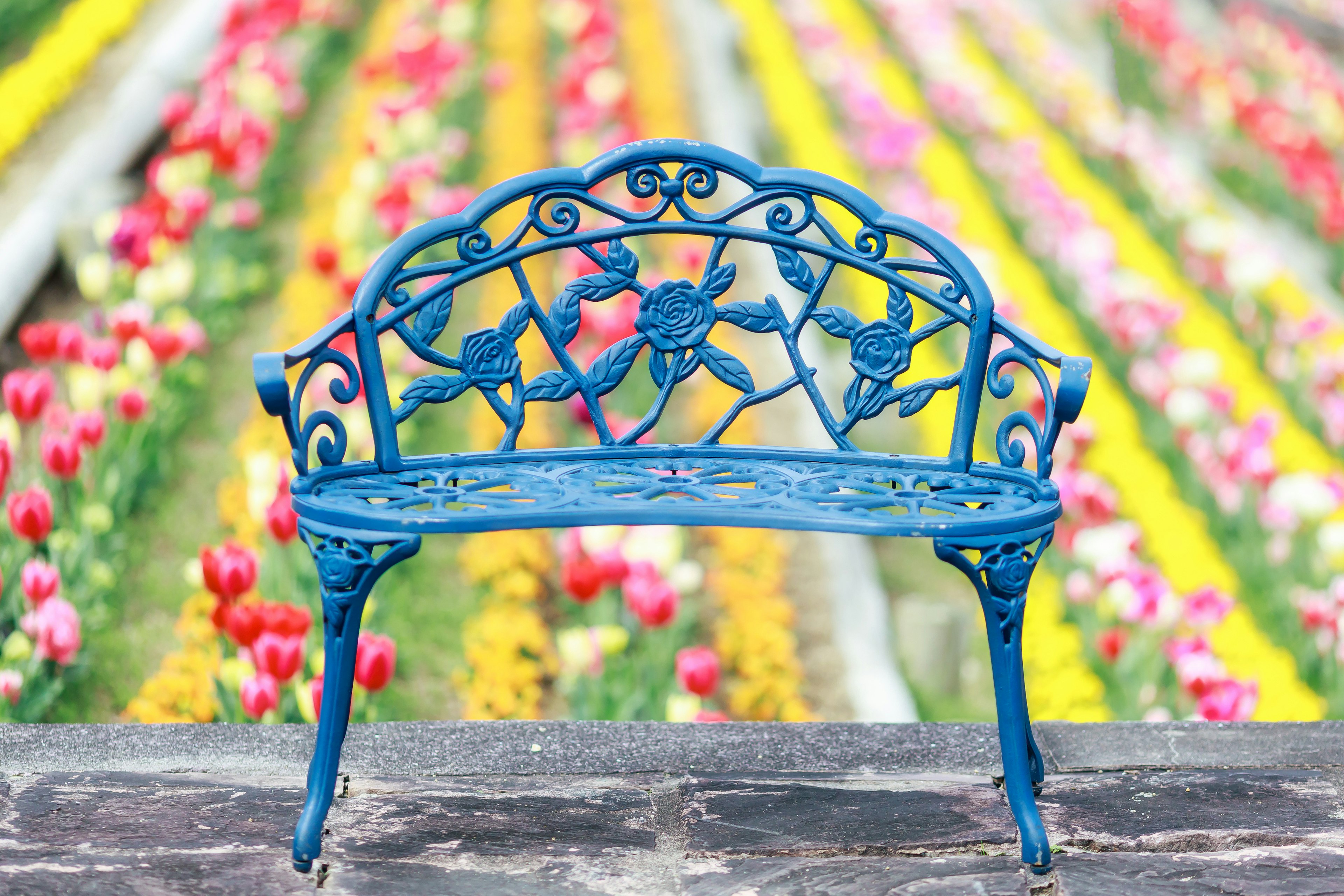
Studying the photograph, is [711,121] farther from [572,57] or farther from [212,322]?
[212,322]

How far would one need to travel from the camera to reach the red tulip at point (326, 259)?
391 cm

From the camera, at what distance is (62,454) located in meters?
2.87

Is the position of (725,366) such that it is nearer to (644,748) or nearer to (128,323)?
(644,748)

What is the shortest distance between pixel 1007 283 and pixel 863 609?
289 cm

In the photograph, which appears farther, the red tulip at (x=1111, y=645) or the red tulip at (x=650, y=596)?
the red tulip at (x=1111, y=645)

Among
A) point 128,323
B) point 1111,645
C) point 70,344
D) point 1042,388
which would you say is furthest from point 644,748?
point 128,323

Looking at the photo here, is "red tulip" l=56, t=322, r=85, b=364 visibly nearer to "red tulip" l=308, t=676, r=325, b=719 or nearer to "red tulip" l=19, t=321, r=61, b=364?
"red tulip" l=19, t=321, r=61, b=364

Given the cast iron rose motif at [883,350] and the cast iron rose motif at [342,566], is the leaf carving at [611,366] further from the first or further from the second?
the cast iron rose motif at [342,566]

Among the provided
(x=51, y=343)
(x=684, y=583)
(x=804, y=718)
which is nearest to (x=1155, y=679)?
(x=804, y=718)

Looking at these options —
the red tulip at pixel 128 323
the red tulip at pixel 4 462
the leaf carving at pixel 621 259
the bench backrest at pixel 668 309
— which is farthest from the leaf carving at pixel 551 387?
the red tulip at pixel 128 323

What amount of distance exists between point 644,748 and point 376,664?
54 centimetres

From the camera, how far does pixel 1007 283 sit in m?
6.07

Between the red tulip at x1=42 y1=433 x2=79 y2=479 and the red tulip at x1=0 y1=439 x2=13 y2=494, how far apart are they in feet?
0.32

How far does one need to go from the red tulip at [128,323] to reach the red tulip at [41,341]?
0.18m
